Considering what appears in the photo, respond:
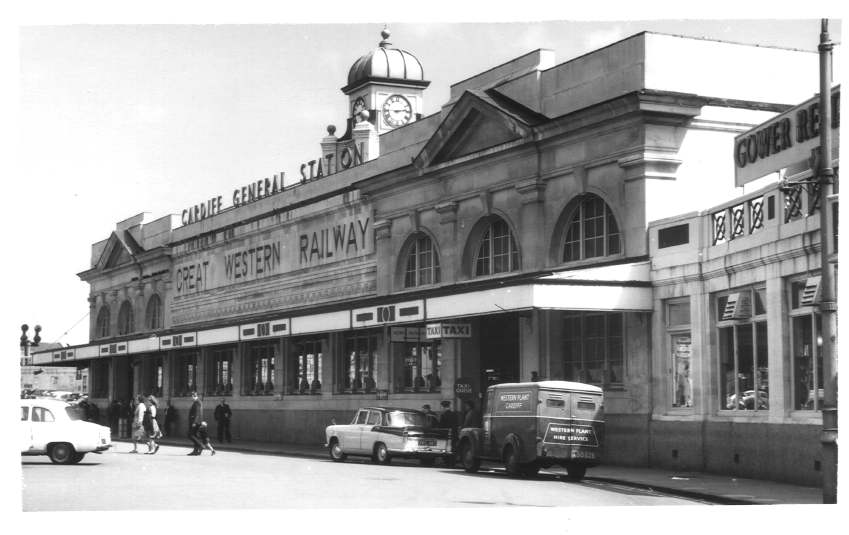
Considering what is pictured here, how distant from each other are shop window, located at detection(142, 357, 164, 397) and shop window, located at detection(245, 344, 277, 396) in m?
11.8

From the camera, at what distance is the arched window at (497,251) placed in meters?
39.2

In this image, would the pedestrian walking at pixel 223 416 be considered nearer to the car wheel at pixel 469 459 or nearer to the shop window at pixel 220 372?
the shop window at pixel 220 372

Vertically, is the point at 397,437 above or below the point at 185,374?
below

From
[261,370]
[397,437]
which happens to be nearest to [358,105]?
[261,370]

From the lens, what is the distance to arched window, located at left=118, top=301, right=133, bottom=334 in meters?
72.0

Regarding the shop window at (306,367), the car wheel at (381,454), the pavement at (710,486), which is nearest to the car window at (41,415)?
the car wheel at (381,454)

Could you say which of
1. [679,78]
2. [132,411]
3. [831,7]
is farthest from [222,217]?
[831,7]

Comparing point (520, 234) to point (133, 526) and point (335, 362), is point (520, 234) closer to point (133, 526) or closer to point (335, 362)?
point (335, 362)

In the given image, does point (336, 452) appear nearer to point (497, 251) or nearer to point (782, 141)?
point (497, 251)

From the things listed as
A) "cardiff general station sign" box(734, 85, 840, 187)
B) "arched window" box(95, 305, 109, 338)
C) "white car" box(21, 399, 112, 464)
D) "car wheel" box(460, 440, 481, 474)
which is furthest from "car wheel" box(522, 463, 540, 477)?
"arched window" box(95, 305, 109, 338)

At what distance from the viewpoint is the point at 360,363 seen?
4694 cm

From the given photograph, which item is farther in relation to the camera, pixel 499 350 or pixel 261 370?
pixel 261 370

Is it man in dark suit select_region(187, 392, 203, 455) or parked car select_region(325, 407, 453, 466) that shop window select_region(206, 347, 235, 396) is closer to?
man in dark suit select_region(187, 392, 203, 455)

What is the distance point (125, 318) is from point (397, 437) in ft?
140
